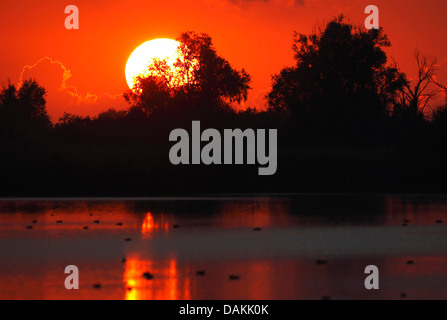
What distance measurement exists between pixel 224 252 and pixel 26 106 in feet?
444

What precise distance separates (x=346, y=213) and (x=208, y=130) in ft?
147

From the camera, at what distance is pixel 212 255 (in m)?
21.8

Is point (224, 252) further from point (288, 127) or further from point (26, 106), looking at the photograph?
point (26, 106)

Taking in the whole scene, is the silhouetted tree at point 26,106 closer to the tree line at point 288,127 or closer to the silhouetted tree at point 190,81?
the tree line at point 288,127

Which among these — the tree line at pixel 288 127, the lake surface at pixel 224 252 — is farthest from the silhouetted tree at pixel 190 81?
the lake surface at pixel 224 252

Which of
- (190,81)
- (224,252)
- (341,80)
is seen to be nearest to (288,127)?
(341,80)

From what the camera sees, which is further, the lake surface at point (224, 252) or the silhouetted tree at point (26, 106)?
the silhouetted tree at point (26, 106)

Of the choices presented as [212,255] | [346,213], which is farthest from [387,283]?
[346,213]

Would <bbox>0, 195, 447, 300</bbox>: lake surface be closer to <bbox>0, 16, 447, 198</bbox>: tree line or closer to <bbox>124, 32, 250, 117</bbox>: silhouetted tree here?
<bbox>0, 16, 447, 198</bbox>: tree line

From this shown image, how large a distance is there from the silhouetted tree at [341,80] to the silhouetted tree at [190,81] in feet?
38.6

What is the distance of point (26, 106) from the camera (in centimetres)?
15300

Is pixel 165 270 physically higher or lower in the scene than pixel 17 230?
lower

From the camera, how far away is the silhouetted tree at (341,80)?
9656 cm
